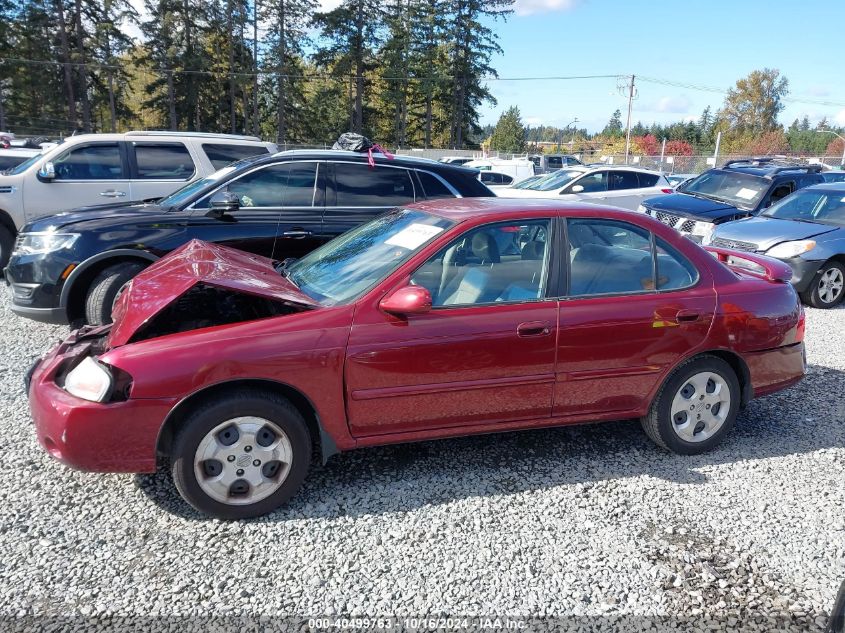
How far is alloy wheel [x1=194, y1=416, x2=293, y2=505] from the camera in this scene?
297cm

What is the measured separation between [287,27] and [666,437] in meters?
44.9

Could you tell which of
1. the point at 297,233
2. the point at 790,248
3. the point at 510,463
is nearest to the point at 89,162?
the point at 297,233

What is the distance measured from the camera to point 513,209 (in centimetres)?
367

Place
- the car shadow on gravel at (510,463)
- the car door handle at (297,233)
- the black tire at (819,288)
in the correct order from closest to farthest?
the car shadow on gravel at (510,463) < the car door handle at (297,233) < the black tire at (819,288)

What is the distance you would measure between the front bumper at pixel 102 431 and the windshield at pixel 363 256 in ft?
3.43

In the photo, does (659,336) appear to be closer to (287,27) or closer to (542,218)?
(542,218)

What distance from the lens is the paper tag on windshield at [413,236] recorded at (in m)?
3.47

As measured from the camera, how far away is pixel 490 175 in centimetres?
2073

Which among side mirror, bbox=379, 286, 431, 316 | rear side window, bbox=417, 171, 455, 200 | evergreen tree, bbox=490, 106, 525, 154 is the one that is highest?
evergreen tree, bbox=490, 106, 525, 154

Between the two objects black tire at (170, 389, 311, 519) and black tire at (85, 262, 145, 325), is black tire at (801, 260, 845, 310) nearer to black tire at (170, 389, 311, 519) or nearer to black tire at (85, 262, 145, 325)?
black tire at (170, 389, 311, 519)

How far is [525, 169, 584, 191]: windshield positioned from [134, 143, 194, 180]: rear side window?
310 inches

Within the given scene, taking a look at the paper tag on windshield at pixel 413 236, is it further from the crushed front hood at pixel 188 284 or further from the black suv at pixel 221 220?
the black suv at pixel 221 220

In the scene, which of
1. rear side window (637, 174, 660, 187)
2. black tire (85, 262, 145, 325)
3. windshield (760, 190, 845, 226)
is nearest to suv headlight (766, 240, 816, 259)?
windshield (760, 190, 845, 226)

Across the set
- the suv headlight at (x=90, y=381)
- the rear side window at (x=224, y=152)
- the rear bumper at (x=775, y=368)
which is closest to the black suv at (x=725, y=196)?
the rear bumper at (x=775, y=368)
